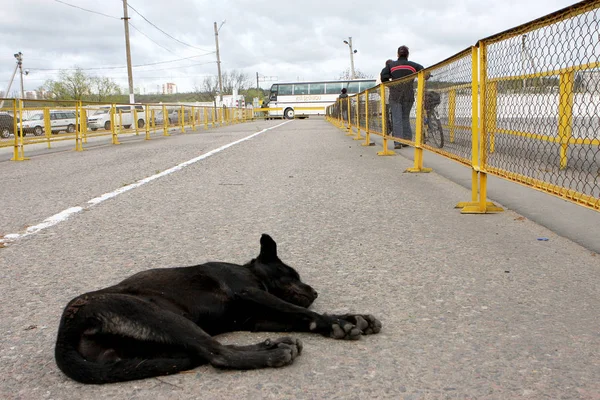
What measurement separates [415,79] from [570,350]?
23.3 ft

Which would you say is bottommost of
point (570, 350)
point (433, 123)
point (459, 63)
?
point (570, 350)

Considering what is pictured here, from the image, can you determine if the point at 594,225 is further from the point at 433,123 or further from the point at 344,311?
the point at 433,123

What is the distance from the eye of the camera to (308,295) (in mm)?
2975

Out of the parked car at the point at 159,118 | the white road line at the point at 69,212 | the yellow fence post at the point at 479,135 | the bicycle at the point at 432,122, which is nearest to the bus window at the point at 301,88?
the parked car at the point at 159,118

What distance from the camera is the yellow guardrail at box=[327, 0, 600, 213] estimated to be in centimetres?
410

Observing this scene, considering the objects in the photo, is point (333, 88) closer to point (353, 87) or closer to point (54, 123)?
point (353, 87)

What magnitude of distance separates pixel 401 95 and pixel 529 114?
5.16 meters

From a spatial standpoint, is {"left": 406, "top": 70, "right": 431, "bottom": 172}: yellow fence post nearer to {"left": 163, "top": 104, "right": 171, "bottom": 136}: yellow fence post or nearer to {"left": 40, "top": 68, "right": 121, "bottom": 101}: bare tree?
{"left": 163, "top": 104, "right": 171, "bottom": 136}: yellow fence post

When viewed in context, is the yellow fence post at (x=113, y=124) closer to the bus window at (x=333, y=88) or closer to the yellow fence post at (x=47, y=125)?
the yellow fence post at (x=47, y=125)

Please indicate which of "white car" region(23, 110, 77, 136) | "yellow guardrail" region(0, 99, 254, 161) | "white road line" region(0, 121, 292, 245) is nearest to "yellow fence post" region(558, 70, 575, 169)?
"white road line" region(0, 121, 292, 245)

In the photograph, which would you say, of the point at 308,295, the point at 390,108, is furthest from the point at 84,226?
the point at 390,108

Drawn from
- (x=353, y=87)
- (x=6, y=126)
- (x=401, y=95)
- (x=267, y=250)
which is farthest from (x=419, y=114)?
(x=353, y=87)

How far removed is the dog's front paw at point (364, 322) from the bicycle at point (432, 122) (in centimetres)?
530

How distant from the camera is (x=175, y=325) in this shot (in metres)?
2.26
